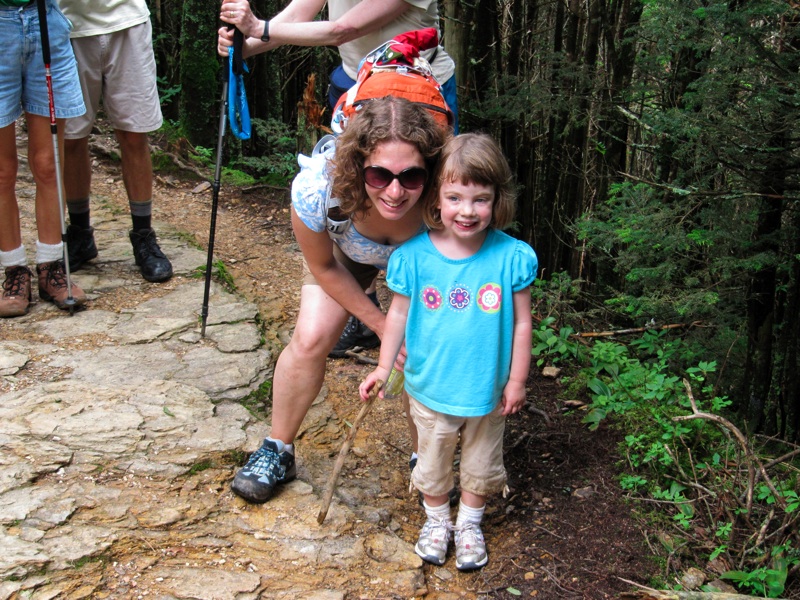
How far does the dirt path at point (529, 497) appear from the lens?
8.34 ft

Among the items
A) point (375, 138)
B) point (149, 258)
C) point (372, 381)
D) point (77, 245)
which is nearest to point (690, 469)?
point (372, 381)

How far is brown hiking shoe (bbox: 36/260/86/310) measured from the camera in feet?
12.9

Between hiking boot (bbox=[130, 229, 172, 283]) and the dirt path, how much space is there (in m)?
0.53

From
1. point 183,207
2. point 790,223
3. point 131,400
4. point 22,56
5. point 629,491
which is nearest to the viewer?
point 629,491

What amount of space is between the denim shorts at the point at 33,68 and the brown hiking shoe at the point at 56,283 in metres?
0.78

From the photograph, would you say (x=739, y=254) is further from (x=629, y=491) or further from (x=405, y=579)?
(x=405, y=579)

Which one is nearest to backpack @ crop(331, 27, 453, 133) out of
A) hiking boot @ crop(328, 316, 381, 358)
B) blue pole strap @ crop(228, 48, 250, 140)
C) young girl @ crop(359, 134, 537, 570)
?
young girl @ crop(359, 134, 537, 570)

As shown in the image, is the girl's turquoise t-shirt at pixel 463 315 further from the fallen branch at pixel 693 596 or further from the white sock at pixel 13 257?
the white sock at pixel 13 257

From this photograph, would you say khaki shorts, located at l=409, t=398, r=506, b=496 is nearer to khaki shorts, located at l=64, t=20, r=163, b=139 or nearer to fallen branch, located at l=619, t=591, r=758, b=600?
fallen branch, located at l=619, t=591, r=758, b=600

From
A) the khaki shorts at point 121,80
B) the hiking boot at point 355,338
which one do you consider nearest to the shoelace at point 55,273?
the khaki shorts at point 121,80

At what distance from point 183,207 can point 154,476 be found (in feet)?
12.2

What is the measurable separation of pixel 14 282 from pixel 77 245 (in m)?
0.65

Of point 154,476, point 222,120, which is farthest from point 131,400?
point 222,120

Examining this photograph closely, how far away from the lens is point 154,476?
9.04 feet
